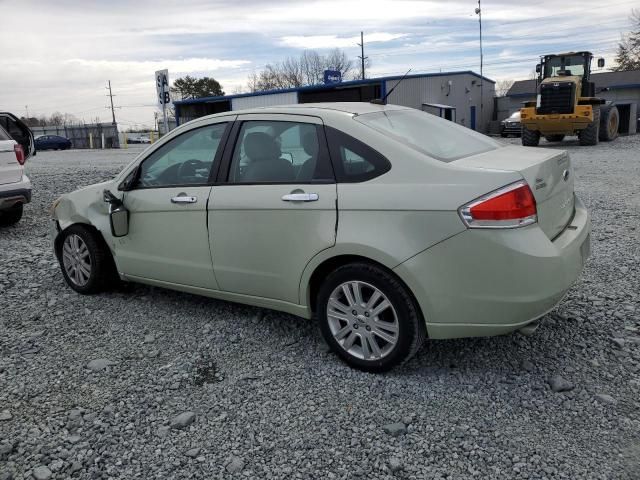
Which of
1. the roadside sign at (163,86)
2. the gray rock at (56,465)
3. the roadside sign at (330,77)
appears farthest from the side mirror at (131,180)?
the roadside sign at (330,77)

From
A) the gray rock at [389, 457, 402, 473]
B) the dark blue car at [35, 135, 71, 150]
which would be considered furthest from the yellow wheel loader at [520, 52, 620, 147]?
the dark blue car at [35, 135, 71, 150]

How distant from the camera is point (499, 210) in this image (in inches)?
117

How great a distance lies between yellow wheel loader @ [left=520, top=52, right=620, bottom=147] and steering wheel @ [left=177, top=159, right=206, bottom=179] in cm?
1720

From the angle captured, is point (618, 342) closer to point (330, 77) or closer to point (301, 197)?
point (301, 197)

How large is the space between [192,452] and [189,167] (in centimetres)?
222

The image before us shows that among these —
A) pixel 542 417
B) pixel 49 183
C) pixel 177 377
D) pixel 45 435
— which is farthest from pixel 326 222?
pixel 49 183

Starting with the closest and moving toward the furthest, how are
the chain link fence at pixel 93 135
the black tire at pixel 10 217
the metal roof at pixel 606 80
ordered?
1. the black tire at pixel 10 217
2. the metal roof at pixel 606 80
3. the chain link fence at pixel 93 135

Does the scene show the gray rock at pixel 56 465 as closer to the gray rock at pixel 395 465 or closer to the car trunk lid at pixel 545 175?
the gray rock at pixel 395 465

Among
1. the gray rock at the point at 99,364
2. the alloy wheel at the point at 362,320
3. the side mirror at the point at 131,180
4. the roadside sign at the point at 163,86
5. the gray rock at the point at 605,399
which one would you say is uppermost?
the roadside sign at the point at 163,86

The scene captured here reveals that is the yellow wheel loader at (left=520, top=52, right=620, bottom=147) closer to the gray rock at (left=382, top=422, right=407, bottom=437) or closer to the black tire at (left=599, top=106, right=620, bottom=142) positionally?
the black tire at (left=599, top=106, right=620, bottom=142)

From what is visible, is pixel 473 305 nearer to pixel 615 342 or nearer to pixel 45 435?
pixel 615 342

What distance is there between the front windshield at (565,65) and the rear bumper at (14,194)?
1816cm

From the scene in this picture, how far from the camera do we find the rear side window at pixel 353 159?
11.0 feet

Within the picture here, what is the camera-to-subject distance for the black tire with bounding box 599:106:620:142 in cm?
2149
